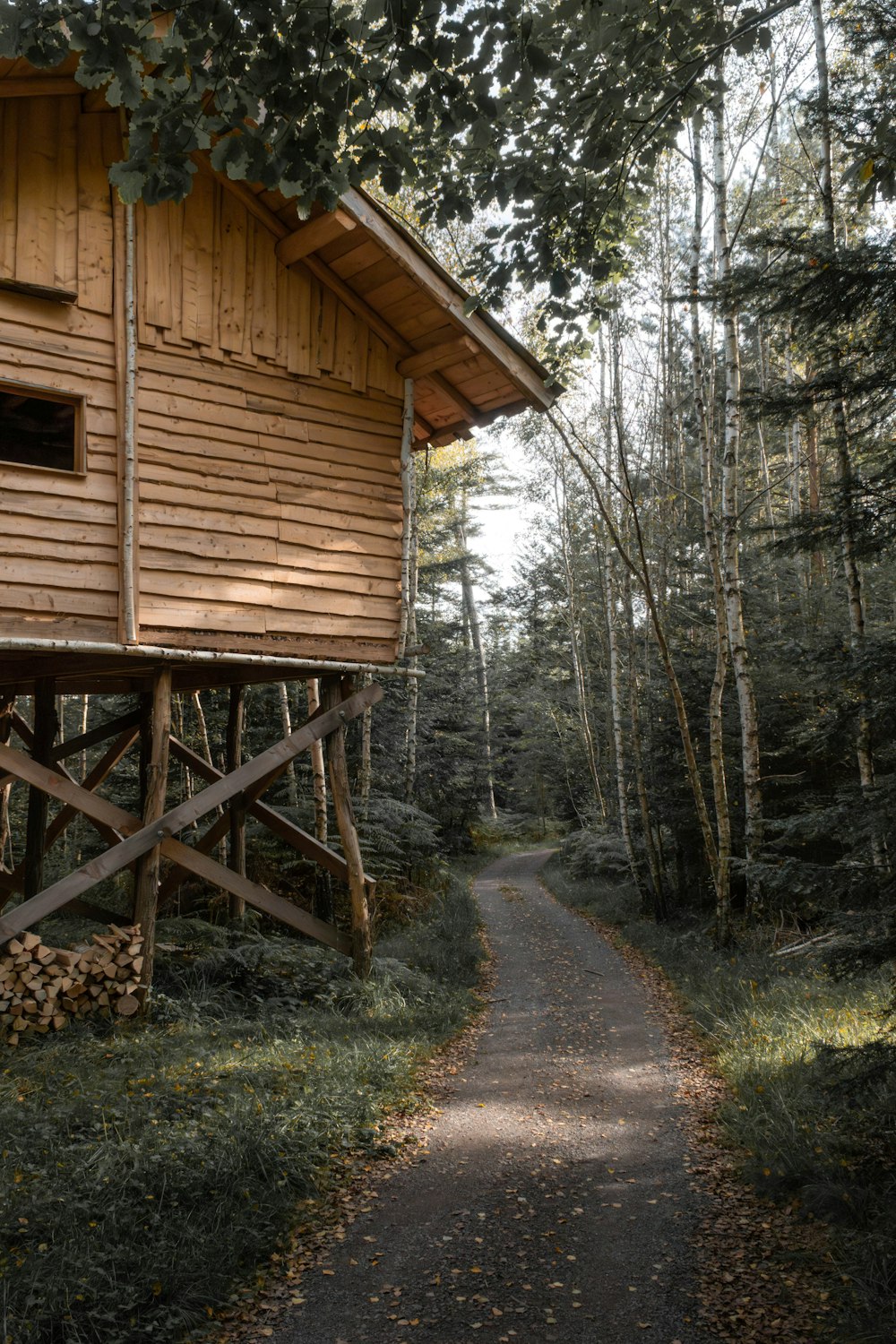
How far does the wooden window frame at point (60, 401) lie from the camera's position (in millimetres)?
7922

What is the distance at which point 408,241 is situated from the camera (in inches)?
361

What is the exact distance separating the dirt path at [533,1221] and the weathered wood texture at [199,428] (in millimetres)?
4963

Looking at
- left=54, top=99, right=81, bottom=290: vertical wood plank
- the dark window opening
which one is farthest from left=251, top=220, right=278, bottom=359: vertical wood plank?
the dark window opening

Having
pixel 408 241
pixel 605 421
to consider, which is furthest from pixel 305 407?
pixel 605 421

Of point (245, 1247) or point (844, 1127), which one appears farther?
point (844, 1127)

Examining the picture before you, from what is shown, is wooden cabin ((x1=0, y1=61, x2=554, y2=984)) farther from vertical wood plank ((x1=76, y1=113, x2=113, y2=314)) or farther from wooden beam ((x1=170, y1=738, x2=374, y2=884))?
wooden beam ((x1=170, y1=738, x2=374, y2=884))

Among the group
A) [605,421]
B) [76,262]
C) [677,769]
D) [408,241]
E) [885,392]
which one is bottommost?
[677,769]

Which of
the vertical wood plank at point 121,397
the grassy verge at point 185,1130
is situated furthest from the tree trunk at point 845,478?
the vertical wood plank at point 121,397

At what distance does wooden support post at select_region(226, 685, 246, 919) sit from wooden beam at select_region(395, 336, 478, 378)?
188 inches

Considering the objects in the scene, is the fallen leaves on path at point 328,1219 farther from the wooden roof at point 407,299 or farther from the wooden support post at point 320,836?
the wooden roof at point 407,299

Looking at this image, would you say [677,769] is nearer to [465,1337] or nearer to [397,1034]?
[397,1034]

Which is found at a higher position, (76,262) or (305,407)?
(76,262)

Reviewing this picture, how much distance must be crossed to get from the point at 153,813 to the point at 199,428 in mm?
3997

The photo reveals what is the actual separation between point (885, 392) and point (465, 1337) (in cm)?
568
